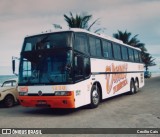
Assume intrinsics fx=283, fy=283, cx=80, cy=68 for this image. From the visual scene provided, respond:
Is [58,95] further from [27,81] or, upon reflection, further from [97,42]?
[97,42]

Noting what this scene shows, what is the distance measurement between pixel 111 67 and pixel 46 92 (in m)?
5.32

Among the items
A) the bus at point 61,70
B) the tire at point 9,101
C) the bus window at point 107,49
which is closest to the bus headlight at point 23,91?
the bus at point 61,70

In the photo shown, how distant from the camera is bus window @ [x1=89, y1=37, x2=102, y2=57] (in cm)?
1288

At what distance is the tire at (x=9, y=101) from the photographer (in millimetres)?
14664

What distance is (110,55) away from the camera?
15219 mm

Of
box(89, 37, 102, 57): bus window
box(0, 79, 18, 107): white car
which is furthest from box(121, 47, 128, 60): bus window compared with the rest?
box(0, 79, 18, 107): white car

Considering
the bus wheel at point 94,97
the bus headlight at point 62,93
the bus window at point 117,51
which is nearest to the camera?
the bus headlight at point 62,93

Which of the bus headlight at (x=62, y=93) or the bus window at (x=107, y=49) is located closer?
the bus headlight at (x=62, y=93)

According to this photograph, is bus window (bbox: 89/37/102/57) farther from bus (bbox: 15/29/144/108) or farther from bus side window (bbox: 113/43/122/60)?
bus side window (bbox: 113/43/122/60)

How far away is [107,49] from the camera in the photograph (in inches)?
585

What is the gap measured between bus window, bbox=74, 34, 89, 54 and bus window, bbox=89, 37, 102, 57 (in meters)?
0.55

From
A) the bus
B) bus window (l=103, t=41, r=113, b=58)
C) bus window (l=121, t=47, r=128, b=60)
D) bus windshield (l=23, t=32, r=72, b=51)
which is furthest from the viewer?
bus window (l=121, t=47, r=128, b=60)

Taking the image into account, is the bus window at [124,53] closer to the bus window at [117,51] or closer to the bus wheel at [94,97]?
the bus window at [117,51]

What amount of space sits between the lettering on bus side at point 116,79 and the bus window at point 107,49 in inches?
22.8
